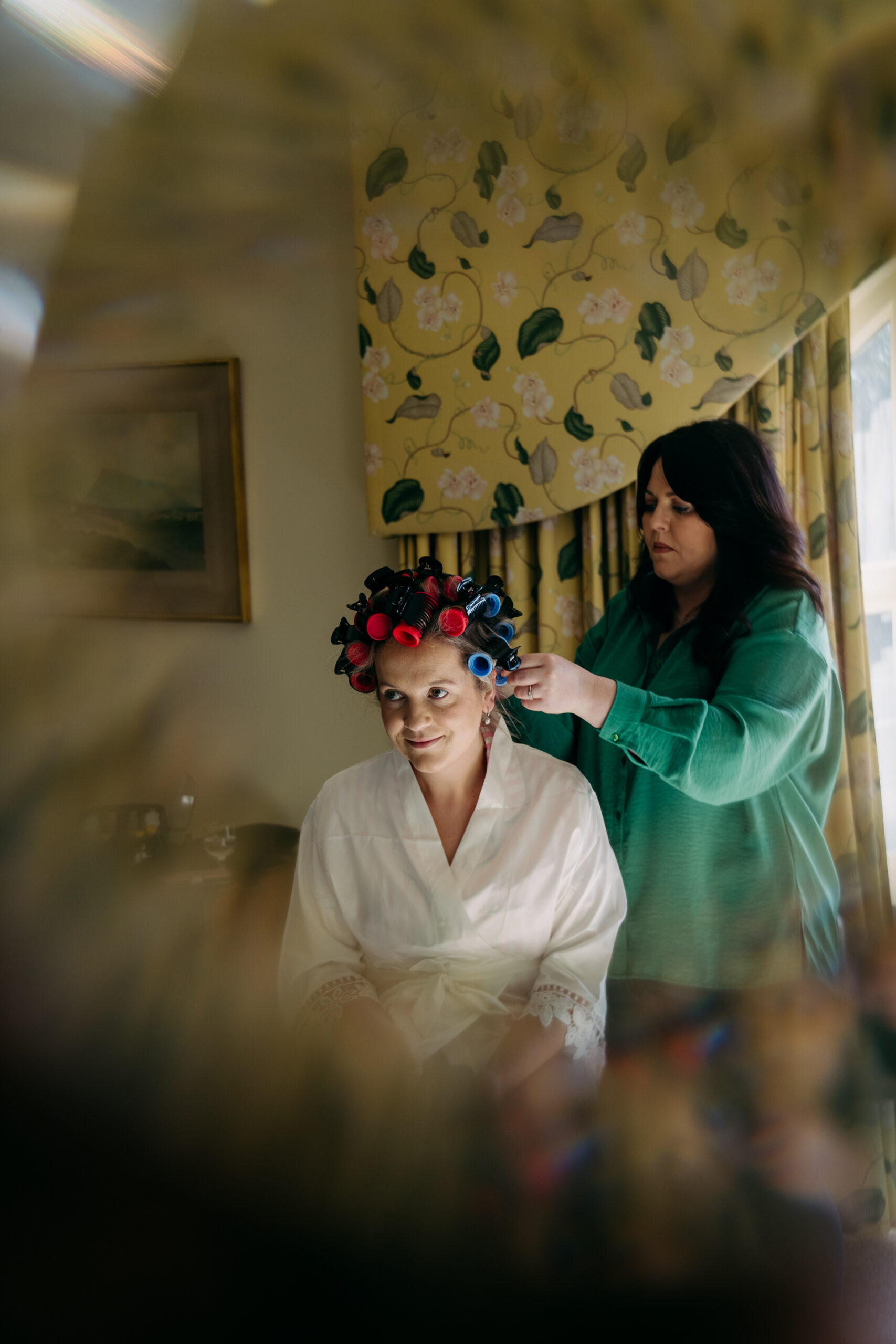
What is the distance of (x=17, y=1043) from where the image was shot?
0.60 ft

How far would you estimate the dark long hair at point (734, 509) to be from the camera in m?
0.51

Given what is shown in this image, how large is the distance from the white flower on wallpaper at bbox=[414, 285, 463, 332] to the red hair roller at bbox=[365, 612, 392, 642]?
5.4 inches

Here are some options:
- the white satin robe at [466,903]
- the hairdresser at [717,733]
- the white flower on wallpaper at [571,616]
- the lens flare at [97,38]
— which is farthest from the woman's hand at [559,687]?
the white flower on wallpaper at [571,616]

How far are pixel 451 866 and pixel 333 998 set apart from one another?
136mm

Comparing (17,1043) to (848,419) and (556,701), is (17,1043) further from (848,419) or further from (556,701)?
(848,419)

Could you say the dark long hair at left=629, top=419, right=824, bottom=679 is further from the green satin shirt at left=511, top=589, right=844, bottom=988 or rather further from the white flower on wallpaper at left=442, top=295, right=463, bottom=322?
the white flower on wallpaper at left=442, top=295, right=463, bottom=322

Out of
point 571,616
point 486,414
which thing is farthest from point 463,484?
point 571,616

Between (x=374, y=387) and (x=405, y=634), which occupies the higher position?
(x=374, y=387)

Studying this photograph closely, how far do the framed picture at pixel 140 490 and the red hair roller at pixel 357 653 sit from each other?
0.10m

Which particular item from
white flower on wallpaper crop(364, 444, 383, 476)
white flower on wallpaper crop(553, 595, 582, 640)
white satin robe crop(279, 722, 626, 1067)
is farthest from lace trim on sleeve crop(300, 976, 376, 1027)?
white flower on wallpaper crop(553, 595, 582, 640)

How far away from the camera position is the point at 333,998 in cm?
35

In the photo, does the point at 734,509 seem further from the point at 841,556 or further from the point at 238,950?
the point at 238,950

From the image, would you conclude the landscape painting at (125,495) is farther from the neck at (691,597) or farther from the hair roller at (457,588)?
the neck at (691,597)

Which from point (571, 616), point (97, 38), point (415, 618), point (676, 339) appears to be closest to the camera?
point (97, 38)
